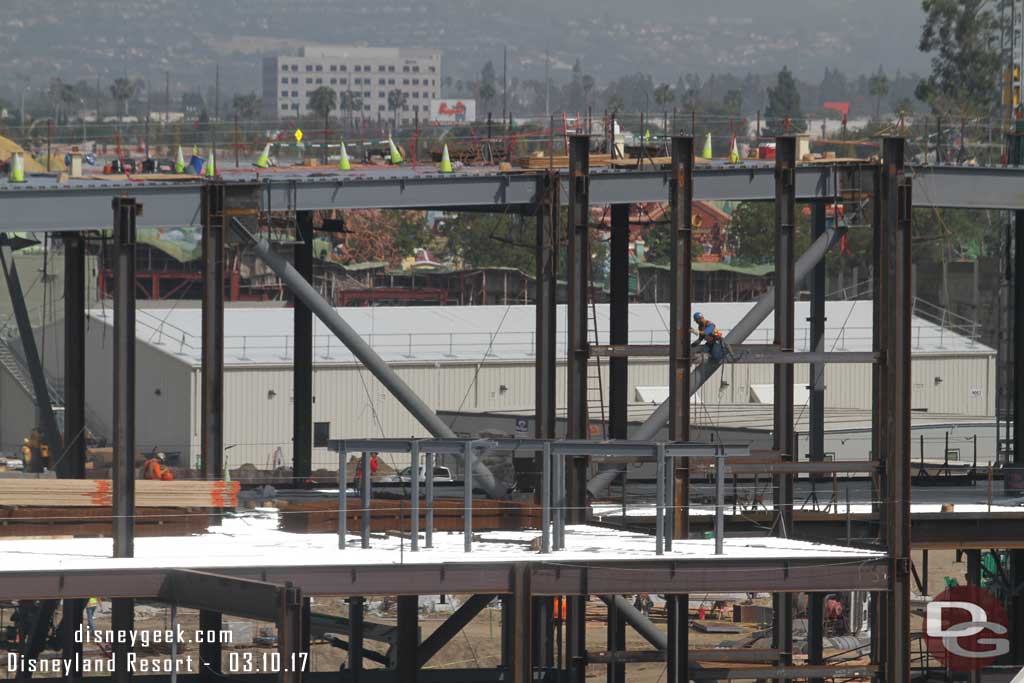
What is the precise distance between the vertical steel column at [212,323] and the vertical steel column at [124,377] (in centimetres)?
487

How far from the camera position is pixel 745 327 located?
3644 cm

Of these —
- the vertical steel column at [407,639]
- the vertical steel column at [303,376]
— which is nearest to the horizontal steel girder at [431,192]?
the vertical steel column at [303,376]

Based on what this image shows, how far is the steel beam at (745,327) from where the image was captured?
3547 centimetres

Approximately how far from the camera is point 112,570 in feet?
90.0

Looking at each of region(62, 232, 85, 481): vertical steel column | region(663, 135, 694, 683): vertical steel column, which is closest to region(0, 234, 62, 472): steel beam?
region(62, 232, 85, 481): vertical steel column

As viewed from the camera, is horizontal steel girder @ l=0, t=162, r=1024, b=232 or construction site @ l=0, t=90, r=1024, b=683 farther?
horizontal steel girder @ l=0, t=162, r=1024, b=232

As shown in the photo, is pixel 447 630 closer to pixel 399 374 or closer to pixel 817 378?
pixel 817 378

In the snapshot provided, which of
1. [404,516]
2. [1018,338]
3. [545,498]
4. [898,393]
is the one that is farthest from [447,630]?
[1018,338]

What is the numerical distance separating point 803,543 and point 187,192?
512 inches

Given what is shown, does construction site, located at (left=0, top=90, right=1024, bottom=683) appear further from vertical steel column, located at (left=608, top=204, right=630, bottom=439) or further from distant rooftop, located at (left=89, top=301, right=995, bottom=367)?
distant rooftop, located at (left=89, top=301, right=995, bottom=367)

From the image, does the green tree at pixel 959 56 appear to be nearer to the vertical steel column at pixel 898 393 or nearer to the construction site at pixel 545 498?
the construction site at pixel 545 498

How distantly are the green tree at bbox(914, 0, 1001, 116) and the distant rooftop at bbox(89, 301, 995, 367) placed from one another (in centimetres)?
5792

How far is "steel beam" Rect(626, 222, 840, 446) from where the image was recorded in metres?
35.5

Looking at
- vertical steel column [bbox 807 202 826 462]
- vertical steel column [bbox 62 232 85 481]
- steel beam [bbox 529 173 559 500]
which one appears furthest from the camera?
vertical steel column [bbox 807 202 826 462]
